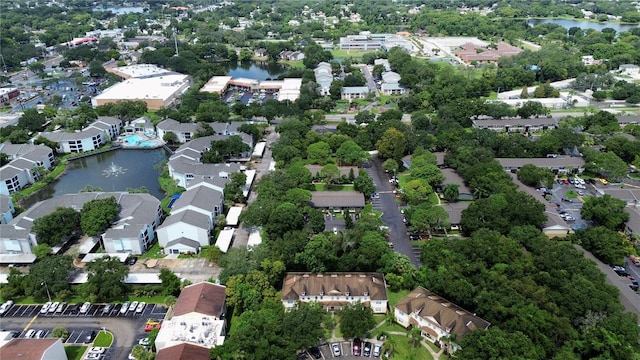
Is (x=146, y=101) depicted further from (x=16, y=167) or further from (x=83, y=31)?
(x=83, y=31)

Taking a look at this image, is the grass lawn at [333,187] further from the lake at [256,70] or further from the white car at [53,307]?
the lake at [256,70]

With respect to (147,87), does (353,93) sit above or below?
below

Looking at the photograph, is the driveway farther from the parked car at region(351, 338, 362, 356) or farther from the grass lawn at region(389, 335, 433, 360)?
the parked car at region(351, 338, 362, 356)

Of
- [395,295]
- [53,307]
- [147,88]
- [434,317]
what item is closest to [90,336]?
[53,307]

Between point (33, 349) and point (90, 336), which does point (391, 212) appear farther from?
point (33, 349)

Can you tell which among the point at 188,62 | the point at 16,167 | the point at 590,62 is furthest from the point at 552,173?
the point at 188,62
